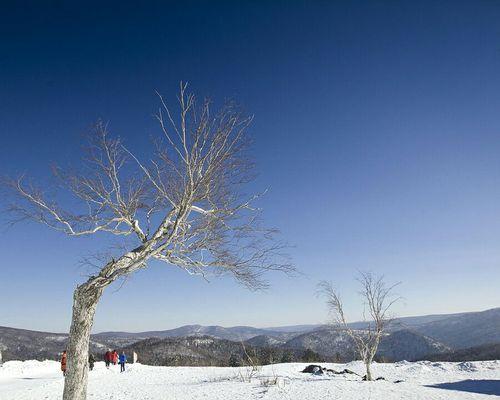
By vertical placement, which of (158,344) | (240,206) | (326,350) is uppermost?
(240,206)

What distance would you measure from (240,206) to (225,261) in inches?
61.2

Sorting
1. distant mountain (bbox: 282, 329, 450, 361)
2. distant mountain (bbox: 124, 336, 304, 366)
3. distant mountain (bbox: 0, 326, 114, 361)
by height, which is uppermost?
distant mountain (bbox: 0, 326, 114, 361)

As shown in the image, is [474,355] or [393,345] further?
[393,345]

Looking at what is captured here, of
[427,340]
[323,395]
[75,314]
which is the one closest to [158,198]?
[75,314]

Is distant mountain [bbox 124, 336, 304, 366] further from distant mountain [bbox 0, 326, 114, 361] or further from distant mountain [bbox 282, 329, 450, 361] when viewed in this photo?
distant mountain [bbox 282, 329, 450, 361]

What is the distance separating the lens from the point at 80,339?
24.3 ft

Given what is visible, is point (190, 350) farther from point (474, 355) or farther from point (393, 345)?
point (393, 345)

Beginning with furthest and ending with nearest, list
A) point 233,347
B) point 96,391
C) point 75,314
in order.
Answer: point 233,347 < point 96,391 < point 75,314

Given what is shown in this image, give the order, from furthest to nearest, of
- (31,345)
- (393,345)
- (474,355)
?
(393,345), (31,345), (474,355)

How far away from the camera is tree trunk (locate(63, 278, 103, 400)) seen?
723 centimetres

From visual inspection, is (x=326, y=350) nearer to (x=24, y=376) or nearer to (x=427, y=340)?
(x=427, y=340)

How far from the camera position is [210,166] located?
315 inches

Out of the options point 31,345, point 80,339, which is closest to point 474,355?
point 80,339

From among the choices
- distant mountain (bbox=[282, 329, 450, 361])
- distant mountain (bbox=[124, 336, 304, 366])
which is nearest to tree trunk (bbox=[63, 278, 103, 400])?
distant mountain (bbox=[124, 336, 304, 366])
